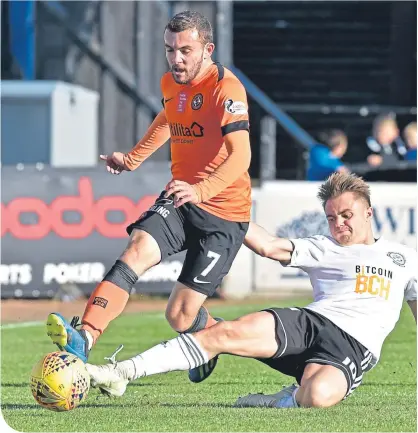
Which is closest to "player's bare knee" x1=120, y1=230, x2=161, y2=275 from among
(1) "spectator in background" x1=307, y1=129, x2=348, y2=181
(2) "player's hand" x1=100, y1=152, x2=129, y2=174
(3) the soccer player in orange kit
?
(3) the soccer player in orange kit

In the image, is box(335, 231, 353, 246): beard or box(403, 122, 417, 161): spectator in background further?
box(403, 122, 417, 161): spectator in background

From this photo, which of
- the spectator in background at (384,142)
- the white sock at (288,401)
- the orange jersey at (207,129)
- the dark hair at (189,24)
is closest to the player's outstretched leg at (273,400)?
the white sock at (288,401)

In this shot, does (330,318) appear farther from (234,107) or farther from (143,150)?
(143,150)

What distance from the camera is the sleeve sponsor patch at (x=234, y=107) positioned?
7.81 metres

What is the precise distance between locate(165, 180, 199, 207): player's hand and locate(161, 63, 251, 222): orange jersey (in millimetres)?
421

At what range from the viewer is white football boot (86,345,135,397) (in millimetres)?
7152

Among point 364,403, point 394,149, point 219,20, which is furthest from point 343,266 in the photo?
point 219,20

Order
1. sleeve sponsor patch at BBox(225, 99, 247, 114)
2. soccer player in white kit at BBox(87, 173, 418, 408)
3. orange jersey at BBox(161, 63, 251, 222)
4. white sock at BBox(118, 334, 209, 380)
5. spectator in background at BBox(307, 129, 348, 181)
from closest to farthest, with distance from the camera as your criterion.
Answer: white sock at BBox(118, 334, 209, 380), soccer player in white kit at BBox(87, 173, 418, 408), sleeve sponsor patch at BBox(225, 99, 247, 114), orange jersey at BBox(161, 63, 251, 222), spectator in background at BBox(307, 129, 348, 181)

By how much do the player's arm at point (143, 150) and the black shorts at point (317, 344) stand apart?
5.07 feet

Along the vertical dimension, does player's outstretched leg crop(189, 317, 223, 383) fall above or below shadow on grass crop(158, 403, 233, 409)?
above

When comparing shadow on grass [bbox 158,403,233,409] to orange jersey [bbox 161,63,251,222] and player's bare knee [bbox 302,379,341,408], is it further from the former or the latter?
orange jersey [bbox 161,63,251,222]

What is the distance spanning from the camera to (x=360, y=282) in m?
7.86

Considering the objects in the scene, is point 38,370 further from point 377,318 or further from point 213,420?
point 377,318

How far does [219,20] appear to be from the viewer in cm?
2055
